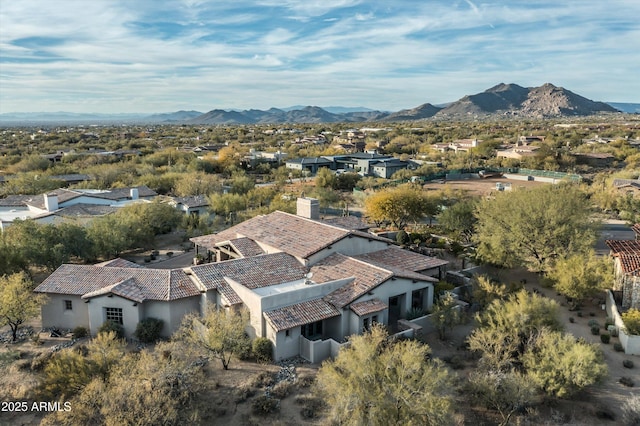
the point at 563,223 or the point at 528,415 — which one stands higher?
the point at 563,223

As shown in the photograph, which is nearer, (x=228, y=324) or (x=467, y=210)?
(x=228, y=324)

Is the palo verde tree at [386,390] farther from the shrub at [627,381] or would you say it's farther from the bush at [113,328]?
the bush at [113,328]

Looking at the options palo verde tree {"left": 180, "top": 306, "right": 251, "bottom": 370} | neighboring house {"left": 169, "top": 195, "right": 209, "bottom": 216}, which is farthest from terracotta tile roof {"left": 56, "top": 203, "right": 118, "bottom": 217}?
palo verde tree {"left": 180, "top": 306, "right": 251, "bottom": 370}

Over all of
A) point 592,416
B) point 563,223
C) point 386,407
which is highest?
point 563,223

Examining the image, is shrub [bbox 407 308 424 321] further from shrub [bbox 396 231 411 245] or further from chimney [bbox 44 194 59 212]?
chimney [bbox 44 194 59 212]

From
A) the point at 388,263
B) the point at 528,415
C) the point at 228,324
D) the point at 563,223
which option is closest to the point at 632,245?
the point at 563,223

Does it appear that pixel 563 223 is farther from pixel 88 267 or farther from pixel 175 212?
pixel 175 212

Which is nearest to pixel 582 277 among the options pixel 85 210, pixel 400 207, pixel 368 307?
pixel 368 307

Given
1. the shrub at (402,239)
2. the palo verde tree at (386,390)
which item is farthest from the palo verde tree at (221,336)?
the shrub at (402,239)
